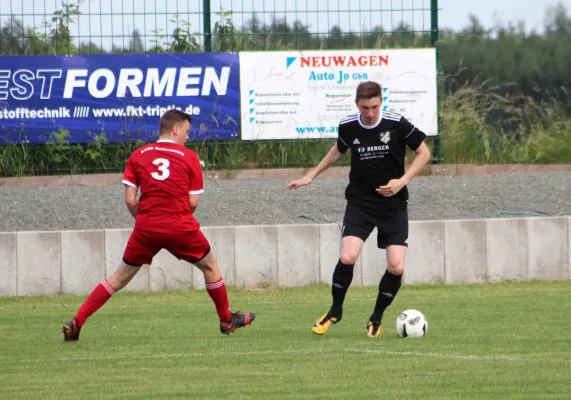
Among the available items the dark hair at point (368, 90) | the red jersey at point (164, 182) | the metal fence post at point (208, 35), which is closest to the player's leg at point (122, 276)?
the red jersey at point (164, 182)

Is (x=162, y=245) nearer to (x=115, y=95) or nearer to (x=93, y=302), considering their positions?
(x=93, y=302)

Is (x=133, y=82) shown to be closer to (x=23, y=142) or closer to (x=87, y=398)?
(x=23, y=142)

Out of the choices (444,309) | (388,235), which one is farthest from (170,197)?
(444,309)

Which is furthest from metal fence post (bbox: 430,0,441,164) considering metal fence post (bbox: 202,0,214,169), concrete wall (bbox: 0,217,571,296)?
concrete wall (bbox: 0,217,571,296)

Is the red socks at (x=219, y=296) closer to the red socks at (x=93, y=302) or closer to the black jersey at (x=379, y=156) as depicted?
the red socks at (x=93, y=302)

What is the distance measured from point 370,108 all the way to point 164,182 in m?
1.71

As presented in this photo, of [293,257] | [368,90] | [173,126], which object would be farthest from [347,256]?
[293,257]

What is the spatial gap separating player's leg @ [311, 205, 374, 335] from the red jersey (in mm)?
1242

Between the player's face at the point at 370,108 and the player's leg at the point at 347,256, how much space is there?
75cm

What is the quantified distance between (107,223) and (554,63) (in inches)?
389

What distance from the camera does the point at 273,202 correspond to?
55.7 feet

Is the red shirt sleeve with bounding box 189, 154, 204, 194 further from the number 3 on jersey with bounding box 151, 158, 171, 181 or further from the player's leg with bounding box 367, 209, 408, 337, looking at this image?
the player's leg with bounding box 367, 209, 408, 337

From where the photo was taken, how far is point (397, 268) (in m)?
9.68

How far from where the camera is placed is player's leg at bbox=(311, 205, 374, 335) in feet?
31.7
